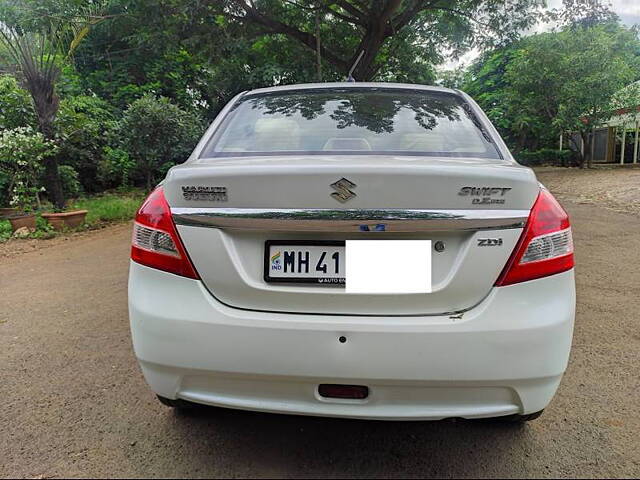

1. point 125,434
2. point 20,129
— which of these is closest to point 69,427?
point 125,434

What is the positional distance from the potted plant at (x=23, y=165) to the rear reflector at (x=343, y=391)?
7295 mm

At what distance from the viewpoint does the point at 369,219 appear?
4.77ft

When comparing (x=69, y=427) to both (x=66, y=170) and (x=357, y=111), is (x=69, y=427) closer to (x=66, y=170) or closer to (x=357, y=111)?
(x=357, y=111)

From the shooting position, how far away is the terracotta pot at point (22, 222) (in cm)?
715

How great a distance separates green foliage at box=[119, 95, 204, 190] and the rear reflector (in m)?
9.82

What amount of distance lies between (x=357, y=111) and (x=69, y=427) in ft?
6.42

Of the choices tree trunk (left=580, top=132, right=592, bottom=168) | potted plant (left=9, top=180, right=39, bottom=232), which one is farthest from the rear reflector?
tree trunk (left=580, top=132, right=592, bottom=168)

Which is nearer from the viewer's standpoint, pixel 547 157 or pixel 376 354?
pixel 376 354

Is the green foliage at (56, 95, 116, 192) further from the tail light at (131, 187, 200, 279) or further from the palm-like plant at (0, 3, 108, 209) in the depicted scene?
the tail light at (131, 187, 200, 279)

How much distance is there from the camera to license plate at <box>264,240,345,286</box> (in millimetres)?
1499

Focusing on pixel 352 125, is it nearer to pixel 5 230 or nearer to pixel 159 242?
pixel 159 242

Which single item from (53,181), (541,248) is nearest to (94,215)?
(53,181)

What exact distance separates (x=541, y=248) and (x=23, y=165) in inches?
Result: 336

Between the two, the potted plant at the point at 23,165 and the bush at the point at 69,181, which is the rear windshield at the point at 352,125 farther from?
the bush at the point at 69,181
